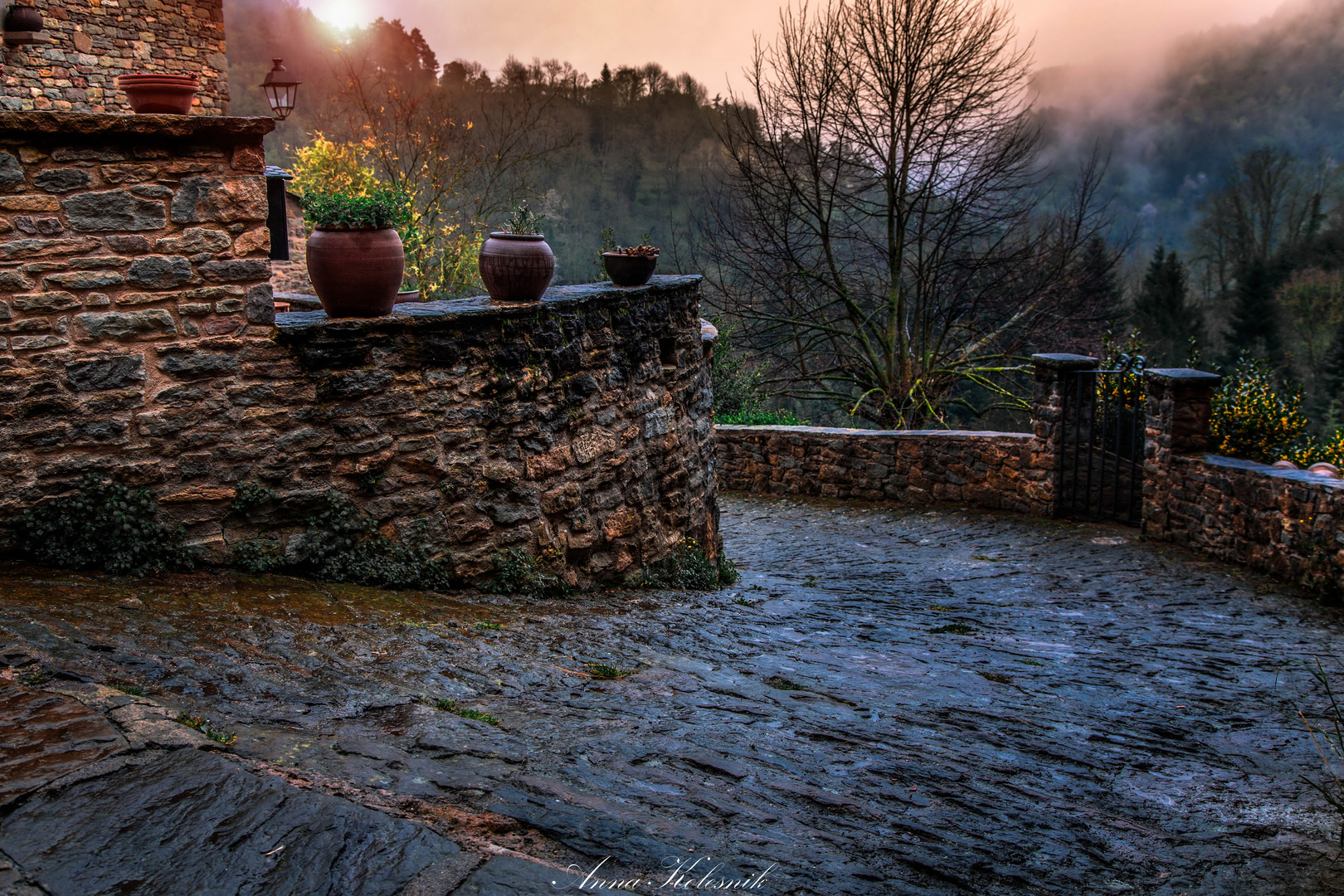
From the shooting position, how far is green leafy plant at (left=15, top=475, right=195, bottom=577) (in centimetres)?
333

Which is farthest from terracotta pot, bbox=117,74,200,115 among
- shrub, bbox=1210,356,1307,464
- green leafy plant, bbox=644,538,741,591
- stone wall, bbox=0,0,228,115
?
shrub, bbox=1210,356,1307,464

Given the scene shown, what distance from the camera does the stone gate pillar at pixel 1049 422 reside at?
→ 383 inches

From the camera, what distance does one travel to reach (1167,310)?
2748 cm

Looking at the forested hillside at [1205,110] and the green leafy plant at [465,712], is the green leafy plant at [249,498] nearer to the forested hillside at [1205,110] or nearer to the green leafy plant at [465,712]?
the green leafy plant at [465,712]

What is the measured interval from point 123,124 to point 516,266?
1927 millimetres

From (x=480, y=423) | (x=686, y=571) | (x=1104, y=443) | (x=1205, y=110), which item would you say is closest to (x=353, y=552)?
(x=480, y=423)

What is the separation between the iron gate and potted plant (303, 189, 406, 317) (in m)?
7.52

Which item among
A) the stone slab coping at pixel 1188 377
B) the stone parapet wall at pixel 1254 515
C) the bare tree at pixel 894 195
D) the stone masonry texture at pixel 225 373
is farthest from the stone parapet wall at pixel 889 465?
the stone masonry texture at pixel 225 373

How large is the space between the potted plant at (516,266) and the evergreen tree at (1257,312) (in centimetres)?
2860

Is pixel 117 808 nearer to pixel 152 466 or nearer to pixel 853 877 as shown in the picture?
pixel 853 877

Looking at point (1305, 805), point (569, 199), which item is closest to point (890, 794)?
point (1305, 805)

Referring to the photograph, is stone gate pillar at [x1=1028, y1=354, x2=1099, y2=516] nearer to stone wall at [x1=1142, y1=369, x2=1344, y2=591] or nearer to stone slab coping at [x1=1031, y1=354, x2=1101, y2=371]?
stone slab coping at [x1=1031, y1=354, x2=1101, y2=371]

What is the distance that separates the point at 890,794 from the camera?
8.44ft

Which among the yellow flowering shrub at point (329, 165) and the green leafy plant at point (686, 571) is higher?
the yellow flowering shrub at point (329, 165)
